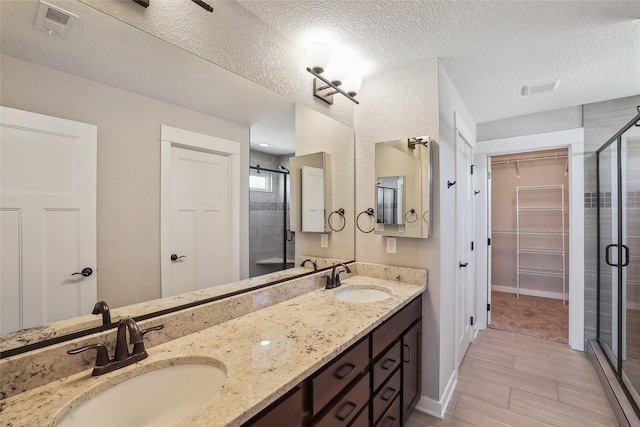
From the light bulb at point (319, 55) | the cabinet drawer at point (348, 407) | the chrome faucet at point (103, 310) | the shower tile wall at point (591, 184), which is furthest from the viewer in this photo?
the shower tile wall at point (591, 184)

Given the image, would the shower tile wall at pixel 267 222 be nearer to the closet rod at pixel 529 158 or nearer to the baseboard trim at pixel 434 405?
the baseboard trim at pixel 434 405

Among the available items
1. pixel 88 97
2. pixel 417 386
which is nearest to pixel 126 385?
pixel 88 97

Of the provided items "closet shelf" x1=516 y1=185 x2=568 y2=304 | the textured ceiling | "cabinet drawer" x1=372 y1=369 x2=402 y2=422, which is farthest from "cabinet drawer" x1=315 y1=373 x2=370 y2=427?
"closet shelf" x1=516 y1=185 x2=568 y2=304

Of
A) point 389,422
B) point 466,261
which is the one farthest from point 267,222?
point 466,261

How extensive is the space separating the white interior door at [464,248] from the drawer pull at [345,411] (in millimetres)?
1617

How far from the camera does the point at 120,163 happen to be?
993mm

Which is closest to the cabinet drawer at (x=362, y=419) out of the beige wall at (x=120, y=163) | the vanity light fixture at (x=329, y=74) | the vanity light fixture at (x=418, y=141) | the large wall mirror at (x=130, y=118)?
the large wall mirror at (x=130, y=118)

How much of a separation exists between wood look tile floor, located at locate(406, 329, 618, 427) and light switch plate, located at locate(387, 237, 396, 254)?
3.69 ft

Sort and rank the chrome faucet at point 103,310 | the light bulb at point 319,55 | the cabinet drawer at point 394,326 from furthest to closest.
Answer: the light bulb at point 319,55, the cabinet drawer at point 394,326, the chrome faucet at point 103,310

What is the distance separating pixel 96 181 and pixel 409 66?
78.4 inches

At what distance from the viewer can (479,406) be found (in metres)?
2.03

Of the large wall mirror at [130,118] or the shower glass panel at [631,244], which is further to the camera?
the shower glass panel at [631,244]

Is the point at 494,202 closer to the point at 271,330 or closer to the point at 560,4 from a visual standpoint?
the point at 560,4

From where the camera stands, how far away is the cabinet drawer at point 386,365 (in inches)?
55.0
